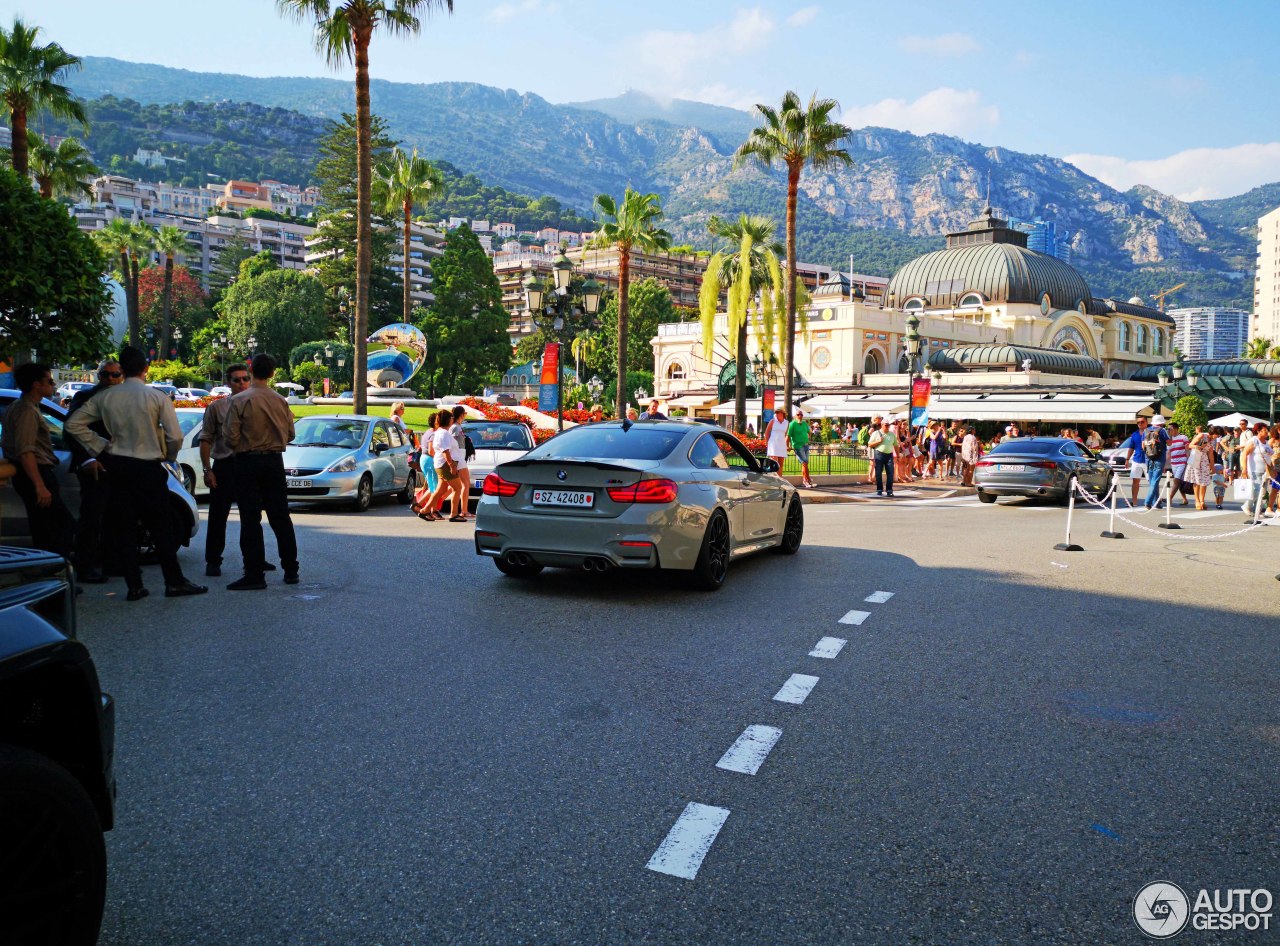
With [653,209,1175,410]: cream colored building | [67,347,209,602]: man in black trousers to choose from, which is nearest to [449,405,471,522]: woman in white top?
[67,347,209,602]: man in black trousers

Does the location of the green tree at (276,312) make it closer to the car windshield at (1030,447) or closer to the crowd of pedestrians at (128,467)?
the car windshield at (1030,447)

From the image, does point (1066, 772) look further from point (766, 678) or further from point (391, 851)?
point (391, 851)

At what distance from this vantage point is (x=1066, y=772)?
430 cm

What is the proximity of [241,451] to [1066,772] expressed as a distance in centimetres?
661

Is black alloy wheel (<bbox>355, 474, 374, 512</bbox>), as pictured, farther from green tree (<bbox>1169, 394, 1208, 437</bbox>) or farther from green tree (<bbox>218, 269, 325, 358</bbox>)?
green tree (<bbox>218, 269, 325, 358</bbox>)

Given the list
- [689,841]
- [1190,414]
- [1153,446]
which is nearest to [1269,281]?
[1190,414]

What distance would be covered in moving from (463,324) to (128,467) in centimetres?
6331

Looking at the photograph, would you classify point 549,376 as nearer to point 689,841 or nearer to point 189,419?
point 189,419

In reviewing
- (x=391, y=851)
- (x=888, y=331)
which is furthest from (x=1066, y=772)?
(x=888, y=331)

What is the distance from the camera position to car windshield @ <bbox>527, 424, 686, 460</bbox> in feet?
28.2

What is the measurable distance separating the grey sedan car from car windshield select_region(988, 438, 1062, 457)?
1392cm

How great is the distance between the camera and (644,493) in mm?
7988

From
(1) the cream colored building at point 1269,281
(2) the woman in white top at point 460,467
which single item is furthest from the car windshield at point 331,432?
(1) the cream colored building at point 1269,281

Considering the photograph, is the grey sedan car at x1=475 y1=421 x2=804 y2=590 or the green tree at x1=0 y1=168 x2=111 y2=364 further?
the green tree at x1=0 y1=168 x2=111 y2=364
